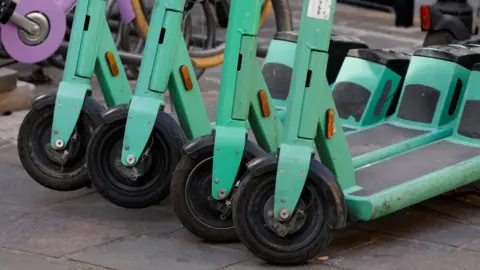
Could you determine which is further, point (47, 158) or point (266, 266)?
point (47, 158)

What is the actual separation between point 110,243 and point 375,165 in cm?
123

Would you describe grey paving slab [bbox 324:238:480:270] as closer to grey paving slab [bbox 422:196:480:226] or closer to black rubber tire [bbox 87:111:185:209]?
grey paving slab [bbox 422:196:480:226]

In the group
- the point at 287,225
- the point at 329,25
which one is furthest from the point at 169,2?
the point at 287,225

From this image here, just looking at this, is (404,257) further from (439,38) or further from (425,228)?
(439,38)

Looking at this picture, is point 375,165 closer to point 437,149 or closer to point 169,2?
point 437,149

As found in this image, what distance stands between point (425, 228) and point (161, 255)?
1.22 metres

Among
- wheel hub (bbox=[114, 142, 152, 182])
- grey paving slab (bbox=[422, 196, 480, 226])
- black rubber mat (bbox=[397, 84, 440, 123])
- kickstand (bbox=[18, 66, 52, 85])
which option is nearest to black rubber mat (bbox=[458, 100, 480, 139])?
black rubber mat (bbox=[397, 84, 440, 123])

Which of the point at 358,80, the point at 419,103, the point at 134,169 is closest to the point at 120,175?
the point at 134,169

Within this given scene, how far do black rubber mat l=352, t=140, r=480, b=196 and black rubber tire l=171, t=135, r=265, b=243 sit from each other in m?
0.48

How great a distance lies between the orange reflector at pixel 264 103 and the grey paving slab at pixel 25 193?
118cm

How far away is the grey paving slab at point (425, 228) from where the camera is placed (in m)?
5.18

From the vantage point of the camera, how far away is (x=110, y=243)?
197 inches

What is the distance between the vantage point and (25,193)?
5.79 metres

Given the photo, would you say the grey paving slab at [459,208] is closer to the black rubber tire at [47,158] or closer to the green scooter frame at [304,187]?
the green scooter frame at [304,187]
